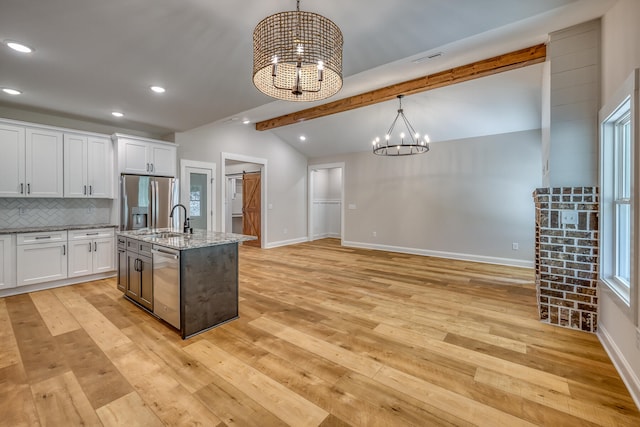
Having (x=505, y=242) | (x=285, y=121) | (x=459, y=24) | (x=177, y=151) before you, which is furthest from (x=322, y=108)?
(x=505, y=242)

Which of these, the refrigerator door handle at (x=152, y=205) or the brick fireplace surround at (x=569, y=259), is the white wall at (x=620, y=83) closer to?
the brick fireplace surround at (x=569, y=259)

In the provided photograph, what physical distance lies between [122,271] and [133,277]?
42 cm

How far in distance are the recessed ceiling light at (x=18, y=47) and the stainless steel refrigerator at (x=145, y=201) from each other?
237 centimetres

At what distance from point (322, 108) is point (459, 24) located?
3.58 metres

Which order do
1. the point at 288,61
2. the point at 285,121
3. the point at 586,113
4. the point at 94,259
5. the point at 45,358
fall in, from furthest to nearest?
the point at 285,121, the point at 94,259, the point at 586,113, the point at 45,358, the point at 288,61

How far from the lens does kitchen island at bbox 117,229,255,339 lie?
2.62 m

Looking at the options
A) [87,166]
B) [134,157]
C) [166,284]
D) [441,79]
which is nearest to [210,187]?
[134,157]

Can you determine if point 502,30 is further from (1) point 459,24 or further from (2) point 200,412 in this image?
(2) point 200,412

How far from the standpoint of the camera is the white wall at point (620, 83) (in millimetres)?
1917

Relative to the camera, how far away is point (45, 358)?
2289 millimetres

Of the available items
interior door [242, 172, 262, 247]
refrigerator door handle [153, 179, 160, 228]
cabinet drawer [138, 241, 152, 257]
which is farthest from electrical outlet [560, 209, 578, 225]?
interior door [242, 172, 262, 247]

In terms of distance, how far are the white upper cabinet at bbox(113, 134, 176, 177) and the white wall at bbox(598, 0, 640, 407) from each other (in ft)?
19.6

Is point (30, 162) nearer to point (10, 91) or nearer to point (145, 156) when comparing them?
point (10, 91)

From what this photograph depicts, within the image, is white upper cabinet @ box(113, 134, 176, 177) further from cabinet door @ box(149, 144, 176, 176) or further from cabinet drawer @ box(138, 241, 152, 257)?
cabinet drawer @ box(138, 241, 152, 257)
